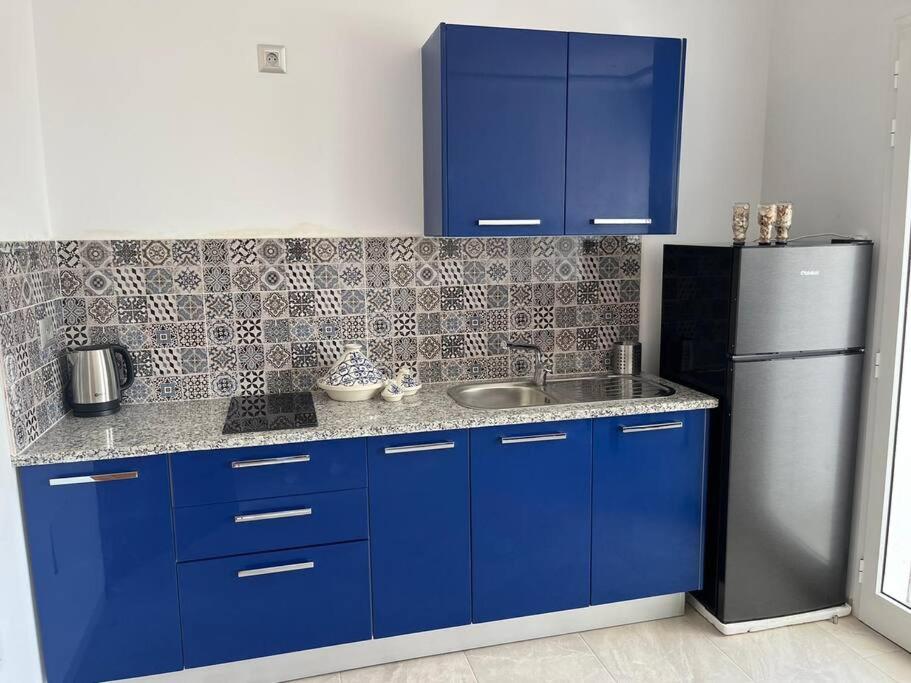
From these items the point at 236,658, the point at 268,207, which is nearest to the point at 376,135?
the point at 268,207

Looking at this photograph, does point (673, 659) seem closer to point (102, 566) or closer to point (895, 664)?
point (895, 664)

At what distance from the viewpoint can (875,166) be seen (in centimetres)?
254

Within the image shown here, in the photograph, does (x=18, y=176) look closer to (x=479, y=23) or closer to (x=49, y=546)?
(x=49, y=546)

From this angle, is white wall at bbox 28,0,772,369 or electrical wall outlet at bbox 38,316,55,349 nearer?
electrical wall outlet at bbox 38,316,55,349

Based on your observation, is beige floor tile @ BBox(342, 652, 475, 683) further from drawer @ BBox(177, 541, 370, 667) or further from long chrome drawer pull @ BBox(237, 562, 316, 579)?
long chrome drawer pull @ BBox(237, 562, 316, 579)

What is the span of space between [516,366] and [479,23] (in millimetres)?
1359

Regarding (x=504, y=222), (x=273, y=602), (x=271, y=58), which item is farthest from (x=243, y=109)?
(x=273, y=602)

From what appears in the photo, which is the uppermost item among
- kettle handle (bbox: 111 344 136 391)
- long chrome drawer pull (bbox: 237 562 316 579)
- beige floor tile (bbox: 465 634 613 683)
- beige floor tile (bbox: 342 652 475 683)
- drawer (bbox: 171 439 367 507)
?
kettle handle (bbox: 111 344 136 391)

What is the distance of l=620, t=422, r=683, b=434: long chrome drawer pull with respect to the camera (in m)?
2.52

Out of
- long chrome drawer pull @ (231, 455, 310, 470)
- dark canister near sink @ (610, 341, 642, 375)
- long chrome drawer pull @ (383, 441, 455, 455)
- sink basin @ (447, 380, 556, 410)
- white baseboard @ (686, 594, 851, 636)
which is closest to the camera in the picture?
long chrome drawer pull @ (231, 455, 310, 470)

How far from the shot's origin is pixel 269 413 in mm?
2439

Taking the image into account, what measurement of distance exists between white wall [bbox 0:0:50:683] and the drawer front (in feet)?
1.43

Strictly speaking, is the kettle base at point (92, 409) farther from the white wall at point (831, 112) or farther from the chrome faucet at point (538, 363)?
the white wall at point (831, 112)

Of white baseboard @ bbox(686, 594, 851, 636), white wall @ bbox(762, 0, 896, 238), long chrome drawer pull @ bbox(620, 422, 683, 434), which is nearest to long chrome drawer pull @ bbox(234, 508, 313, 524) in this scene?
long chrome drawer pull @ bbox(620, 422, 683, 434)
